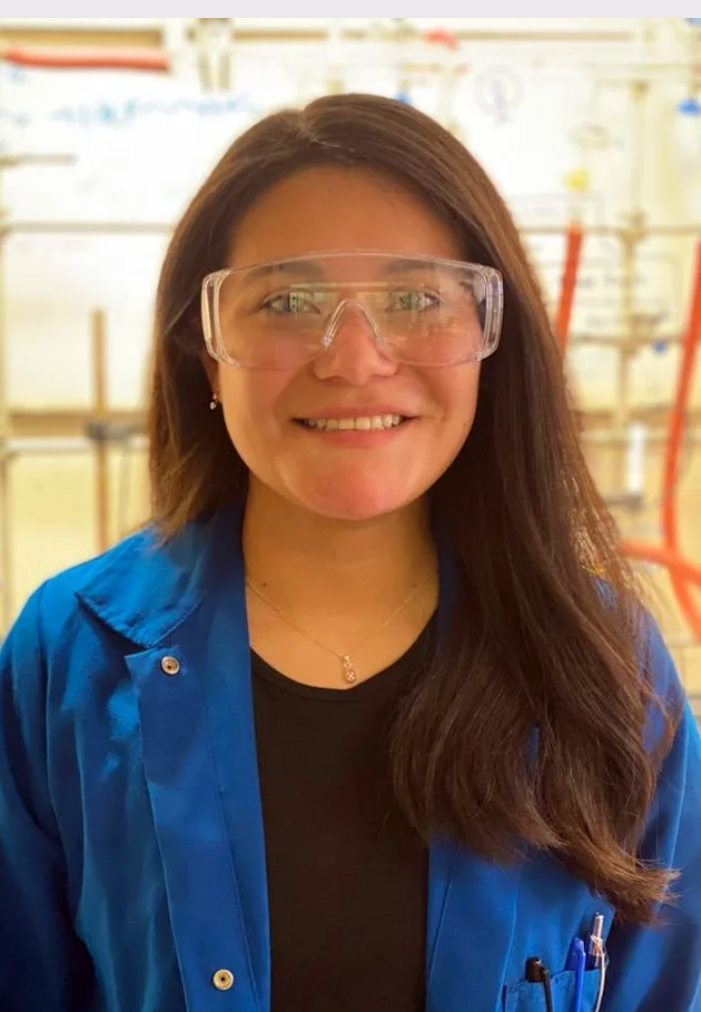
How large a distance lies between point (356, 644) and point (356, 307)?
0.34 m

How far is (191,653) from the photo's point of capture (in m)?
0.96

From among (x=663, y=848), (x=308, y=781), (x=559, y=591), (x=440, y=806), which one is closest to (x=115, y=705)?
(x=308, y=781)

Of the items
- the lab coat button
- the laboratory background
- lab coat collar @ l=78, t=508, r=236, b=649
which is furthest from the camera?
the laboratory background

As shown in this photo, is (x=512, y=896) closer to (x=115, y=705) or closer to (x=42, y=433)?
(x=115, y=705)

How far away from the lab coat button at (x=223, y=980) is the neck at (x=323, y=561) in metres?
0.34

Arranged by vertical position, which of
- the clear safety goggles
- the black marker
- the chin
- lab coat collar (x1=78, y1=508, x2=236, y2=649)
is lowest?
the black marker

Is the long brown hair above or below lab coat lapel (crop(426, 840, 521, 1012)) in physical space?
above

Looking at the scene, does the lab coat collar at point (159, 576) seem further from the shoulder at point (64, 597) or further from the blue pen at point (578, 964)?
the blue pen at point (578, 964)

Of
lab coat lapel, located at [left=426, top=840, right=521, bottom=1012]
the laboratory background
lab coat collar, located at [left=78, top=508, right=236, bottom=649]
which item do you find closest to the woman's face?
lab coat collar, located at [left=78, top=508, right=236, bottom=649]

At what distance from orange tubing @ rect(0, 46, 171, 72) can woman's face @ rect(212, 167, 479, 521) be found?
2084 millimetres

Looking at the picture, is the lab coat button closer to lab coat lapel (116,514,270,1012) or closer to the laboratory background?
lab coat lapel (116,514,270,1012)

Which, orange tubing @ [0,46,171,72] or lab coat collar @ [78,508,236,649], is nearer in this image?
lab coat collar @ [78,508,236,649]

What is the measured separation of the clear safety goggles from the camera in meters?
0.91

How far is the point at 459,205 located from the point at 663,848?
2.15 ft
